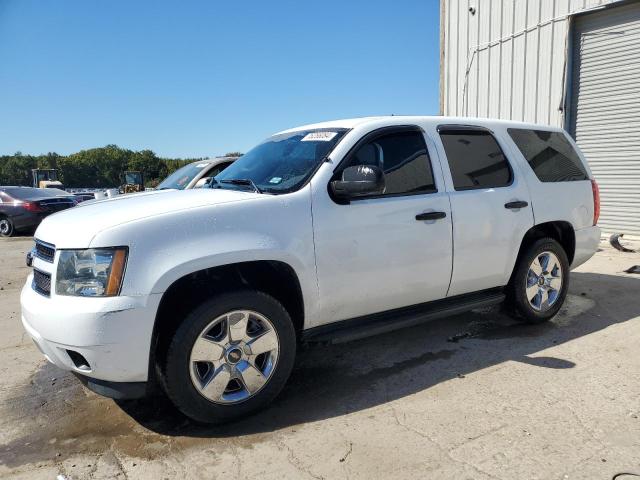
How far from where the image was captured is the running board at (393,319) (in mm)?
3357

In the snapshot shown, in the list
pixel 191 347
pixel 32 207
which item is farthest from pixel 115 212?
pixel 32 207

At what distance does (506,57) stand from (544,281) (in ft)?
25.9

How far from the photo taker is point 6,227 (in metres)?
15.0

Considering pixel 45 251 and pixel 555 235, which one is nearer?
pixel 45 251


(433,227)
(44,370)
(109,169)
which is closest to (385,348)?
(433,227)

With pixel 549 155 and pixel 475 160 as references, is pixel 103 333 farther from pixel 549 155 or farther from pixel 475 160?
pixel 549 155

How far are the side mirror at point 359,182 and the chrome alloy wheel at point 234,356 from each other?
985 millimetres

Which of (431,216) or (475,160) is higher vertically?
(475,160)

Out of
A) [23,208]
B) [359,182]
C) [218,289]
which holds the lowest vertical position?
[23,208]

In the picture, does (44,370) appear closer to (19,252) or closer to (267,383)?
(267,383)

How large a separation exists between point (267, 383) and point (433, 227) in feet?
5.48

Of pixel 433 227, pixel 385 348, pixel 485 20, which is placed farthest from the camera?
pixel 485 20

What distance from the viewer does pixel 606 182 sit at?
9773mm

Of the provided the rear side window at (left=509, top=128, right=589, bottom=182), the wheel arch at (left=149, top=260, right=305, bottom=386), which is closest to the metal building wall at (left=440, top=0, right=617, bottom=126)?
the rear side window at (left=509, top=128, right=589, bottom=182)
